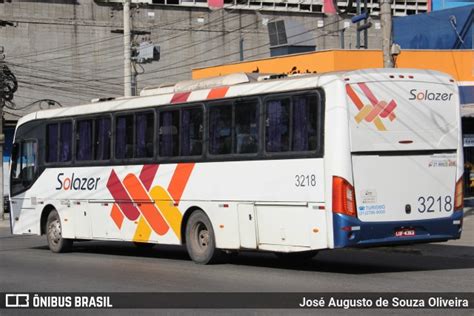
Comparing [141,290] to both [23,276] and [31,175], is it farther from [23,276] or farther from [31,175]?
[31,175]

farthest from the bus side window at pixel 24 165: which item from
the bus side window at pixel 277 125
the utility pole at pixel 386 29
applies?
the utility pole at pixel 386 29

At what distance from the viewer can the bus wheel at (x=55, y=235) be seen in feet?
67.7

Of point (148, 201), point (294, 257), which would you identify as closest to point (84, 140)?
point (148, 201)

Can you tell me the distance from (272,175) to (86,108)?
6507 millimetres

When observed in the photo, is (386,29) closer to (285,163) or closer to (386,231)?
(285,163)

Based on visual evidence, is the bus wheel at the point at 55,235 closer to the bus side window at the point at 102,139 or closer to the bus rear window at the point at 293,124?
the bus side window at the point at 102,139

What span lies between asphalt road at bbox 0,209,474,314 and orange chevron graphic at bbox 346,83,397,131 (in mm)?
2454

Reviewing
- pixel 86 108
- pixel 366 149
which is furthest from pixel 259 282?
pixel 86 108

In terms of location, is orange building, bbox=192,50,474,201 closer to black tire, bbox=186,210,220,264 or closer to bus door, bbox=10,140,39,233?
bus door, bbox=10,140,39,233

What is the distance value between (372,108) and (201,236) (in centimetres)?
447

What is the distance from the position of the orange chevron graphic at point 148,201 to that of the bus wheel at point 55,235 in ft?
7.63

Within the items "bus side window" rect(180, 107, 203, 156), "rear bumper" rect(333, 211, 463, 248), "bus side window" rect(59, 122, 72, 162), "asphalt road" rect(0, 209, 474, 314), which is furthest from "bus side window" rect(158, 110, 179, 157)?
"rear bumper" rect(333, 211, 463, 248)

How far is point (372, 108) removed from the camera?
13852 mm

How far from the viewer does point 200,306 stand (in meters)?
11.1
